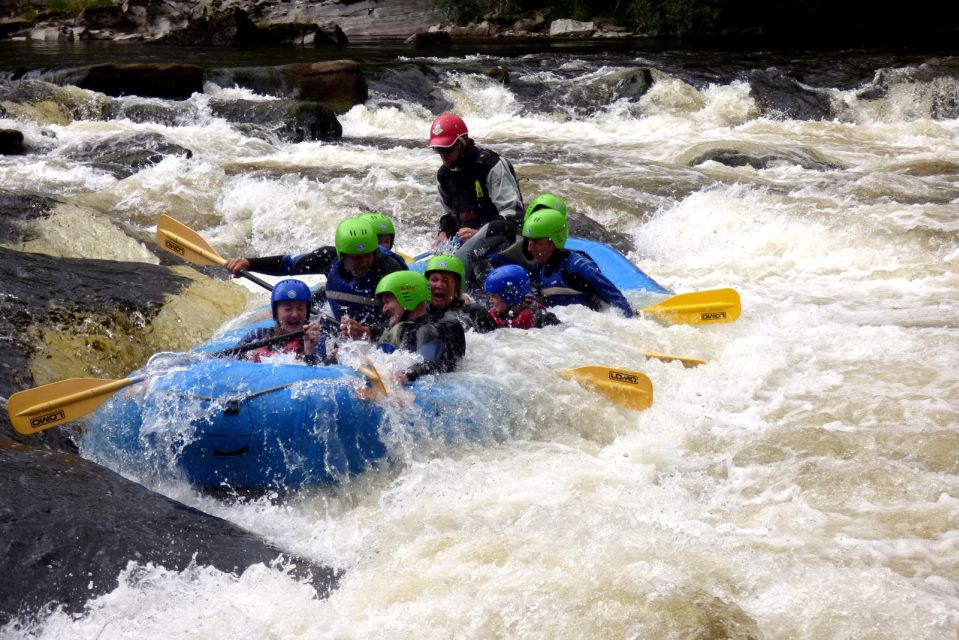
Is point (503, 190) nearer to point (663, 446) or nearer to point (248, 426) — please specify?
point (663, 446)

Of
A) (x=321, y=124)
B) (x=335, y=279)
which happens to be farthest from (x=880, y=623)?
(x=321, y=124)

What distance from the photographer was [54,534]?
10.5 ft

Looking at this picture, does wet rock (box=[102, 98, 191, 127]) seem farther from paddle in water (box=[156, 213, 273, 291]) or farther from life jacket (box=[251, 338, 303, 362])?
life jacket (box=[251, 338, 303, 362])

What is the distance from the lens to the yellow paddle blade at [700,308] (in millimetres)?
6113

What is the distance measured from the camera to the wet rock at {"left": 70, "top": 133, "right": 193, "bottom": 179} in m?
10.3

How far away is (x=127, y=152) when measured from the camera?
10.7m

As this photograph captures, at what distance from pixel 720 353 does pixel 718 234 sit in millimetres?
3093

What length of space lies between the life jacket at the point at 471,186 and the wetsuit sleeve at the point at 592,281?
0.76 m

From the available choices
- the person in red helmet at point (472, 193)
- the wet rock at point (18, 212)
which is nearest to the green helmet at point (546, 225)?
the person in red helmet at point (472, 193)

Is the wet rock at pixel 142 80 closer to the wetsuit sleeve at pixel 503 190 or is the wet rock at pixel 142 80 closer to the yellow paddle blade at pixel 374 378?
the wetsuit sleeve at pixel 503 190

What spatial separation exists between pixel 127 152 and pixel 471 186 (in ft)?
19.0

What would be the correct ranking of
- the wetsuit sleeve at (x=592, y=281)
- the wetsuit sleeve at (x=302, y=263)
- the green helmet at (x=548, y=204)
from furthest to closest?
the green helmet at (x=548, y=204) → the wetsuit sleeve at (x=592, y=281) → the wetsuit sleeve at (x=302, y=263)

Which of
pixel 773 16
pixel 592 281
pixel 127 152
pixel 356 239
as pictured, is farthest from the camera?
pixel 773 16

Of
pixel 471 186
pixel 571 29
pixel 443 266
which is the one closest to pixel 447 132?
pixel 471 186
